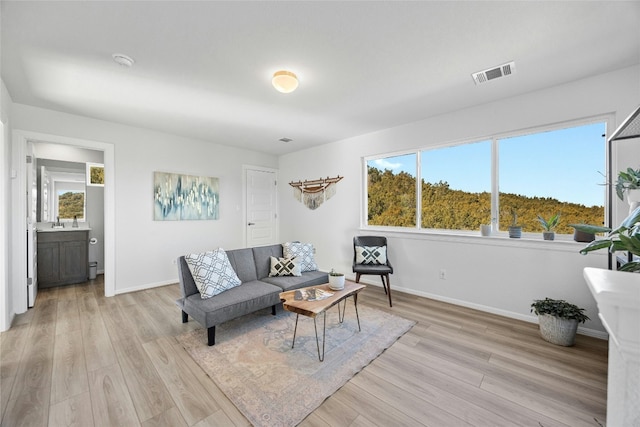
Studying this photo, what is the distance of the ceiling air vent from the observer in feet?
7.28

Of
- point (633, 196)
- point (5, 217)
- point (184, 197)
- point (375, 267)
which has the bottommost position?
point (375, 267)

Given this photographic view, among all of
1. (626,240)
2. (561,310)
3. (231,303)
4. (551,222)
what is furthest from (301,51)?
(561,310)

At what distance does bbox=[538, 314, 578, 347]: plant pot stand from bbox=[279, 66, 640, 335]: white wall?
410 mm

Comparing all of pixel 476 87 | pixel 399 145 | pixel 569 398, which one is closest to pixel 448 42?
pixel 476 87

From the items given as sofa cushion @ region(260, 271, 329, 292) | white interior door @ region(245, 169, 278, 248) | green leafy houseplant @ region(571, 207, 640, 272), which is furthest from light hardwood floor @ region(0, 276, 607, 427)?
white interior door @ region(245, 169, 278, 248)

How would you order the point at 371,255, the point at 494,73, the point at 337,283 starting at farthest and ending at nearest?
the point at 371,255
the point at 337,283
the point at 494,73

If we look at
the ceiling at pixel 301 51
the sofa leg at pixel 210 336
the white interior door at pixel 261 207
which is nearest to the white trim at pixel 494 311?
the ceiling at pixel 301 51

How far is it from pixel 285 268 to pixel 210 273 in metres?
0.92

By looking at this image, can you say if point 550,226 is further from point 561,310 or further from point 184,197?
point 184,197

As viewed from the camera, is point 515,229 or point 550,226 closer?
point 550,226

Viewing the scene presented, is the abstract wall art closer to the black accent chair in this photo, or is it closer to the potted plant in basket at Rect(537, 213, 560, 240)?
the black accent chair

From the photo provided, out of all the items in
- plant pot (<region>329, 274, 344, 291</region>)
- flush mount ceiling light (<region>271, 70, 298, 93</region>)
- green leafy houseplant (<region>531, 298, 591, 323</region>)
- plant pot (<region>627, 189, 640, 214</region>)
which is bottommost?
green leafy houseplant (<region>531, 298, 591, 323</region>)

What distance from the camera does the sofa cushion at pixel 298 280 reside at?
287 centimetres

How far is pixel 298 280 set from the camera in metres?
3.01
